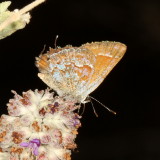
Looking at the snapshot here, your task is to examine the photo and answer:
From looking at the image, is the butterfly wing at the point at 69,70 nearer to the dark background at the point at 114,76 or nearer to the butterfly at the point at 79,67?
the butterfly at the point at 79,67

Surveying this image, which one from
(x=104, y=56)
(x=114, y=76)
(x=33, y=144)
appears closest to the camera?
(x=33, y=144)

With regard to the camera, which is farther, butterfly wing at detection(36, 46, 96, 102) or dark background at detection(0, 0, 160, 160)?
dark background at detection(0, 0, 160, 160)

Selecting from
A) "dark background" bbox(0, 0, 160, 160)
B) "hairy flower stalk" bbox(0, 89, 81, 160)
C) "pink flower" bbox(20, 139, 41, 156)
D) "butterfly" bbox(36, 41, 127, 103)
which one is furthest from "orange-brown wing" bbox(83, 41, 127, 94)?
"dark background" bbox(0, 0, 160, 160)

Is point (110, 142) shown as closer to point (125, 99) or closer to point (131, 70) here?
point (125, 99)

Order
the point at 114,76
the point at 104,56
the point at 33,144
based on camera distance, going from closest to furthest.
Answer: the point at 33,144 < the point at 104,56 < the point at 114,76

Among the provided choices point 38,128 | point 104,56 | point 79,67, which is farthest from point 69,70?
point 38,128

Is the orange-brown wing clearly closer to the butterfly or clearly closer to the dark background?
the butterfly

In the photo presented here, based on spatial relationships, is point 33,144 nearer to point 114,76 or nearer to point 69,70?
point 69,70

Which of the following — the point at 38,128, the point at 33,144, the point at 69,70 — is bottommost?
the point at 33,144

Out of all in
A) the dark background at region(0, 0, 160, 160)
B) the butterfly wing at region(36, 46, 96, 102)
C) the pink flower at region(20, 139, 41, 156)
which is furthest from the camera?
the dark background at region(0, 0, 160, 160)
